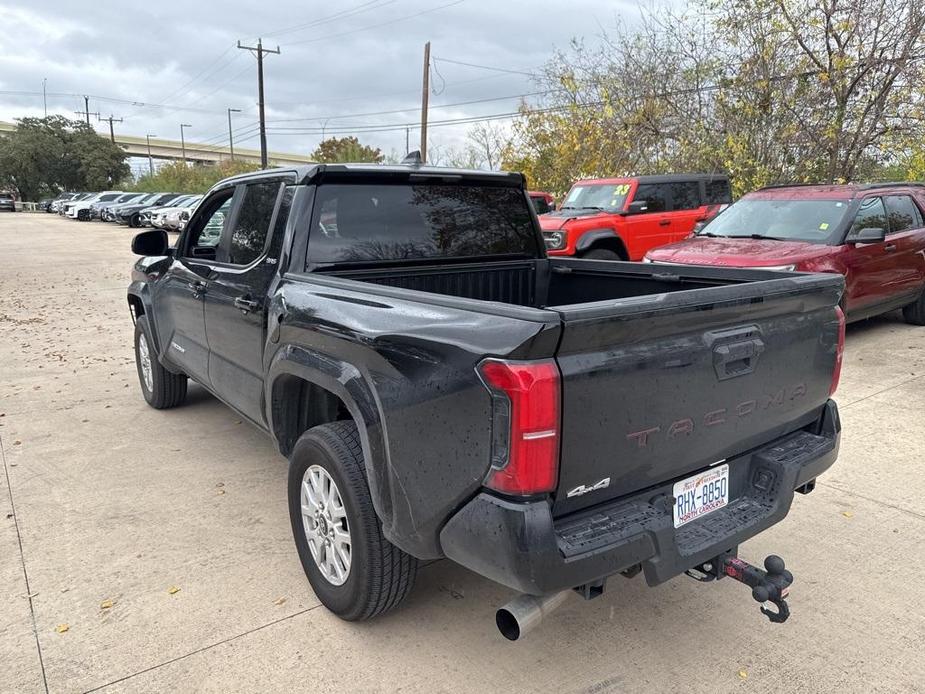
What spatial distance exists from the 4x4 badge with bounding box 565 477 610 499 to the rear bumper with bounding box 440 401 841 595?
83 mm

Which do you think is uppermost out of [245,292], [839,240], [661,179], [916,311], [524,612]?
[661,179]

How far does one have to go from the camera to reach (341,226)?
3492 mm

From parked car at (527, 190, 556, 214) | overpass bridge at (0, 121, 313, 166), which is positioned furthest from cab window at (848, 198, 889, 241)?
overpass bridge at (0, 121, 313, 166)

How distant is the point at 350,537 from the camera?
2.78 meters

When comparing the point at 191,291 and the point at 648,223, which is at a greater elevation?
the point at 648,223

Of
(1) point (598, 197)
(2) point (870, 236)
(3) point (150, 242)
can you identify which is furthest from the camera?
(1) point (598, 197)

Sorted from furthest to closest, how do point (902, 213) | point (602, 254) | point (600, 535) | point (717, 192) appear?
point (717, 192) < point (602, 254) < point (902, 213) < point (600, 535)

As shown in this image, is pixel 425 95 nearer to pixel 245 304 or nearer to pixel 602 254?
pixel 602 254

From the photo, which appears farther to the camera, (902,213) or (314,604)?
(902,213)

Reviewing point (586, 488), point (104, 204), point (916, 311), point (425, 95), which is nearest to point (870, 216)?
point (916, 311)

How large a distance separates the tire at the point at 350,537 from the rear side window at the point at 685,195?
10763 millimetres

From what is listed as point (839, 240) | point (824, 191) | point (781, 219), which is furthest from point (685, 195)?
point (839, 240)

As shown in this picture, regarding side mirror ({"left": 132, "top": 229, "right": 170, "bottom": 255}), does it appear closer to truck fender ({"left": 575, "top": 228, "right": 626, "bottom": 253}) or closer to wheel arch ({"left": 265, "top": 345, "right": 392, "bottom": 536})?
wheel arch ({"left": 265, "top": 345, "right": 392, "bottom": 536})

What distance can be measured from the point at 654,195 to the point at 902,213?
13.8 feet
